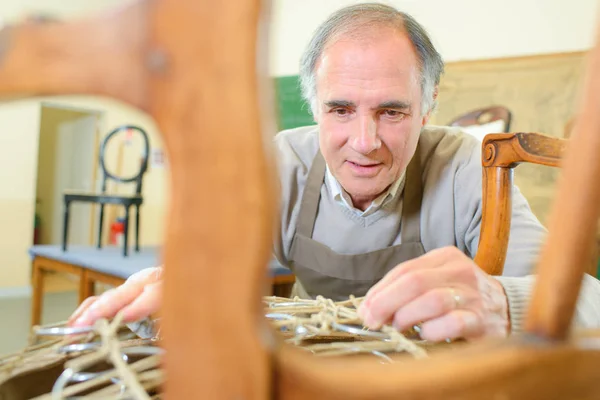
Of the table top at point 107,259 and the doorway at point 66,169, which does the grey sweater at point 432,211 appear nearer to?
the table top at point 107,259

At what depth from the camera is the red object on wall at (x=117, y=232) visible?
157 inches

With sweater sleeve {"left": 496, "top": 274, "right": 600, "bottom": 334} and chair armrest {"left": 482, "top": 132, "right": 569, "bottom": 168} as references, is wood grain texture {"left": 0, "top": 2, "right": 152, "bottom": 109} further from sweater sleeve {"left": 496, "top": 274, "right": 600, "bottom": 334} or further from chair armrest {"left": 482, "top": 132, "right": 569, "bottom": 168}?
chair armrest {"left": 482, "top": 132, "right": 569, "bottom": 168}

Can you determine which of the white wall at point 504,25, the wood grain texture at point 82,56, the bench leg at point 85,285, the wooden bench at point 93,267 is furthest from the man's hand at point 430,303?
the white wall at point 504,25

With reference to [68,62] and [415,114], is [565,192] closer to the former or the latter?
[68,62]

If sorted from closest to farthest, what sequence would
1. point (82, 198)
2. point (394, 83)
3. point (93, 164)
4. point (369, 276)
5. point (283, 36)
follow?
point (394, 83) → point (369, 276) → point (82, 198) → point (283, 36) → point (93, 164)

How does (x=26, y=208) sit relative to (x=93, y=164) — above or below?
below

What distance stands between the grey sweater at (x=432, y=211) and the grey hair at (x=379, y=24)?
13 cm

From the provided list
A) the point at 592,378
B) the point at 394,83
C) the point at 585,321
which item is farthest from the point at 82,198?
the point at 592,378

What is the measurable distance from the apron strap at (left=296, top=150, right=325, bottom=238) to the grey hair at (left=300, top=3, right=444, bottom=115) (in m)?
0.16

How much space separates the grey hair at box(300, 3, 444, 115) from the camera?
104cm

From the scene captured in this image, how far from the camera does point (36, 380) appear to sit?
1.34ft

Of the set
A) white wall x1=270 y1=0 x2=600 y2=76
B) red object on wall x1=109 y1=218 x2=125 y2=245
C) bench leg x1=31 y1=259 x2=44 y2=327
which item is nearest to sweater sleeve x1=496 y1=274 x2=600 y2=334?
bench leg x1=31 y1=259 x2=44 y2=327

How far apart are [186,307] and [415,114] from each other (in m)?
0.92

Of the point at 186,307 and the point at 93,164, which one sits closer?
the point at 186,307
